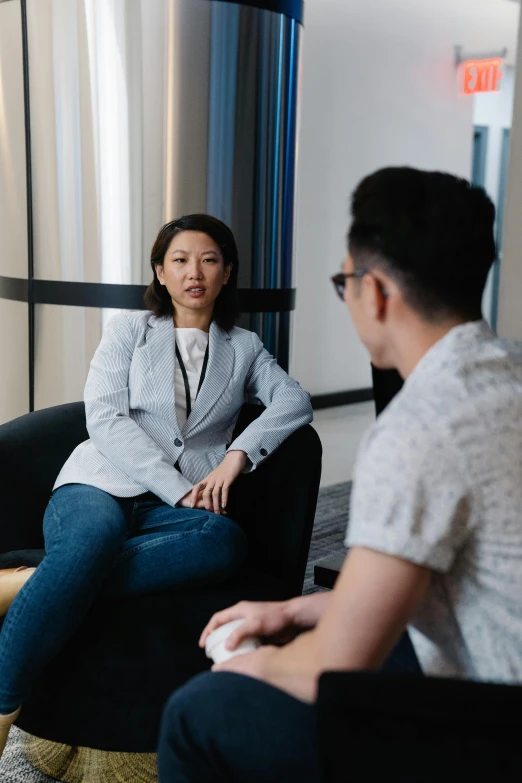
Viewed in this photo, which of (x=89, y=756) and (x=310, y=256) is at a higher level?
(x=310, y=256)

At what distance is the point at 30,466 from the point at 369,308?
44.9 inches

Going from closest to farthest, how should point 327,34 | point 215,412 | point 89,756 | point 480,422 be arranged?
point 480,422 < point 89,756 < point 215,412 < point 327,34

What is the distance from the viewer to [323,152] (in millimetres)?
5668

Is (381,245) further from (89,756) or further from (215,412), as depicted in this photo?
(89,756)

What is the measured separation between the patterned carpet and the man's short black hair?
1375mm

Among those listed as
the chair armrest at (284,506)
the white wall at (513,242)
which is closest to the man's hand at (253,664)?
the chair armrest at (284,506)

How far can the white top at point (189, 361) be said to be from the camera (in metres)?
2.13

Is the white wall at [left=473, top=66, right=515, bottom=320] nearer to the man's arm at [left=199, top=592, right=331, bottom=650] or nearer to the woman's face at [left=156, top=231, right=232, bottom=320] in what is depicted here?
the woman's face at [left=156, top=231, right=232, bottom=320]

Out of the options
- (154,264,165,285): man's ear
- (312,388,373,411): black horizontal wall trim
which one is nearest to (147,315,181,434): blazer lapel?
(154,264,165,285): man's ear

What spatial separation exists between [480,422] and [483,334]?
0.15m

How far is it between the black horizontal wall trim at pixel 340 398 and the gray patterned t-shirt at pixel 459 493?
16.0 feet

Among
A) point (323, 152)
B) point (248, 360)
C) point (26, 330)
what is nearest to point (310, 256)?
point (323, 152)

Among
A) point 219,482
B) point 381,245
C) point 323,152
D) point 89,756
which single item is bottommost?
point 89,756

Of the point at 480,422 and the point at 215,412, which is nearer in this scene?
the point at 480,422
